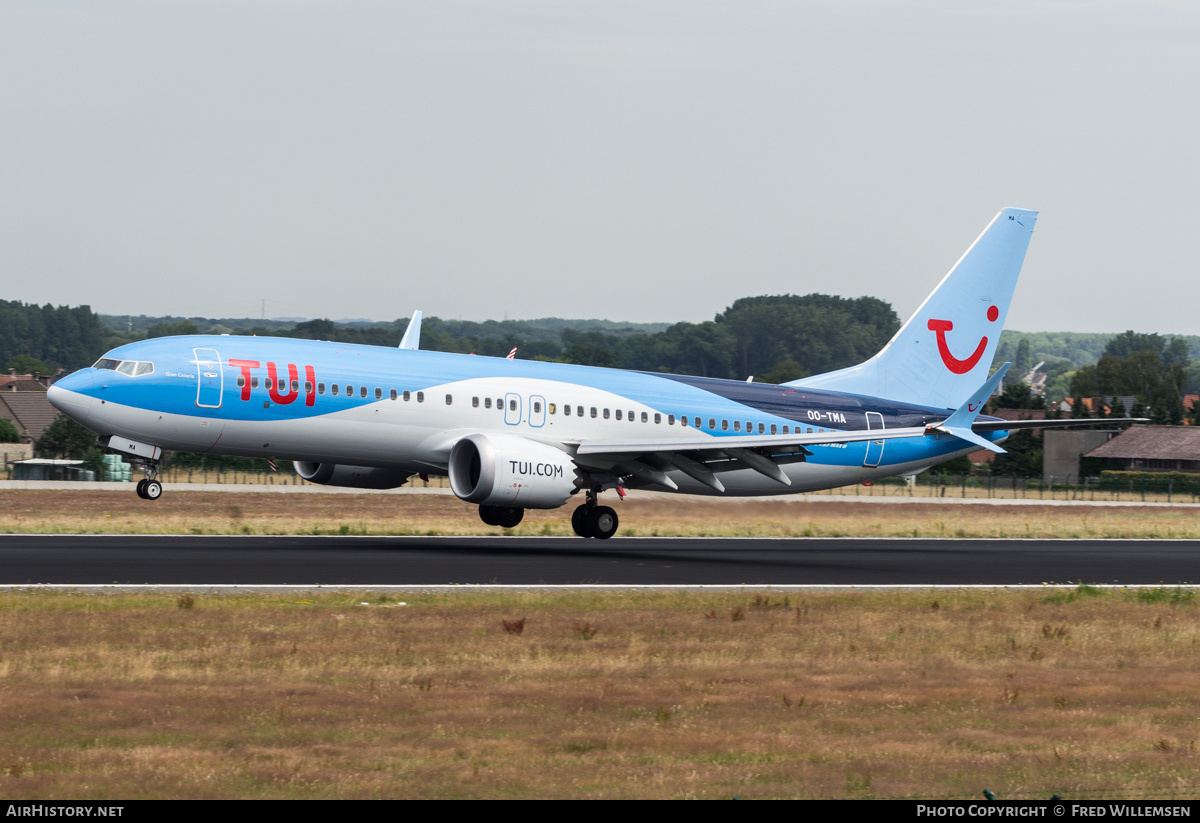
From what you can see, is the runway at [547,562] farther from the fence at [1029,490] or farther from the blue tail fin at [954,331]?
the fence at [1029,490]

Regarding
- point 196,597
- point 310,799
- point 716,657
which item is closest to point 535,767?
point 310,799

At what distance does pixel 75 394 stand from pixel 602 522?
12.6 m

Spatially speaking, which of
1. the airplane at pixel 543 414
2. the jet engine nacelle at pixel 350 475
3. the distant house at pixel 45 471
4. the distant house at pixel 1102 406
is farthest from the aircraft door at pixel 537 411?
the distant house at pixel 1102 406

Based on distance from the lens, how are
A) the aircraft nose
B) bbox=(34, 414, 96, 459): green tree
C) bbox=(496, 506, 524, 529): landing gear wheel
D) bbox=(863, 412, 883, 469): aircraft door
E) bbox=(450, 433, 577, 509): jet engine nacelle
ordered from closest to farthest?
1. the aircraft nose
2. bbox=(450, 433, 577, 509): jet engine nacelle
3. bbox=(496, 506, 524, 529): landing gear wheel
4. bbox=(863, 412, 883, 469): aircraft door
5. bbox=(34, 414, 96, 459): green tree

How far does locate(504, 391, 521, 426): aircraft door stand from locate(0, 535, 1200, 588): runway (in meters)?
3.01

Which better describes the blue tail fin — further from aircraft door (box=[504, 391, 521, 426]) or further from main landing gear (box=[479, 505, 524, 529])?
aircraft door (box=[504, 391, 521, 426])

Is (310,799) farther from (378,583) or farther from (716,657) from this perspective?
(378,583)

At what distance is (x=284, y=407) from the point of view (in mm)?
29672

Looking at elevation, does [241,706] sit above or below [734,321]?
below

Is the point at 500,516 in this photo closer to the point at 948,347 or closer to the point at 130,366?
the point at 130,366

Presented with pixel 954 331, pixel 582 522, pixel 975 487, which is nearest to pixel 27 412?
pixel 975 487

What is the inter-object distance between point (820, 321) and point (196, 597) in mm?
157964

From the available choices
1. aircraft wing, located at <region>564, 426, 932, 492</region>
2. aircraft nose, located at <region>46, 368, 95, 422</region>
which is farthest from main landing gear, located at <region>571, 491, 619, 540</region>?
aircraft nose, located at <region>46, 368, 95, 422</region>

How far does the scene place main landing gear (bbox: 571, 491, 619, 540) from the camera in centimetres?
3372
